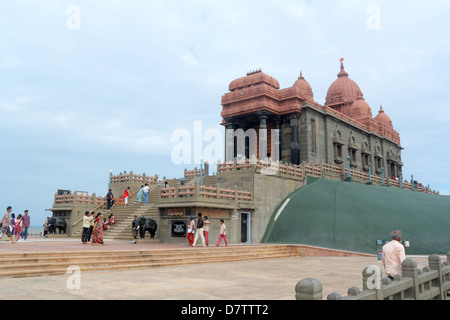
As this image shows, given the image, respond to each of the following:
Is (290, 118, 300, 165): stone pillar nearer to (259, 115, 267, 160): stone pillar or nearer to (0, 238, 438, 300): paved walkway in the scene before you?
(259, 115, 267, 160): stone pillar

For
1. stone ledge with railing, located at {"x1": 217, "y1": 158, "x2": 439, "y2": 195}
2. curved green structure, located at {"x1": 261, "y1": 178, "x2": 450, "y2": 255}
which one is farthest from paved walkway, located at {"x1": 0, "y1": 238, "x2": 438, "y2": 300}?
stone ledge with railing, located at {"x1": 217, "y1": 158, "x2": 439, "y2": 195}

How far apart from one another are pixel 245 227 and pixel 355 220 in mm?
7217

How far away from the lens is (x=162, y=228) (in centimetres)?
2306

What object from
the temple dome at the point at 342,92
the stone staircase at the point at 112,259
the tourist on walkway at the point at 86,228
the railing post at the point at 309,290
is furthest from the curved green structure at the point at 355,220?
the temple dome at the point at 342,92

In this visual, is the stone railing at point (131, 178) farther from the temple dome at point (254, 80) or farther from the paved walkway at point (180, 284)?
the paved walkway at point (180, 284)

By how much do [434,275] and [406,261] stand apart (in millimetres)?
1957

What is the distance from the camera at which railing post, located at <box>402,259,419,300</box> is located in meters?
8.48

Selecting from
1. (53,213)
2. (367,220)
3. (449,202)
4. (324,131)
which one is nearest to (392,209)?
(367,220)

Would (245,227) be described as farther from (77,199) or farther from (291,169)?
(77,199)

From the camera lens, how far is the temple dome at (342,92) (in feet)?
169

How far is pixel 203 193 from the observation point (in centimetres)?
2230

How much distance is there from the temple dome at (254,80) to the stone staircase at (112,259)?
2097cm
